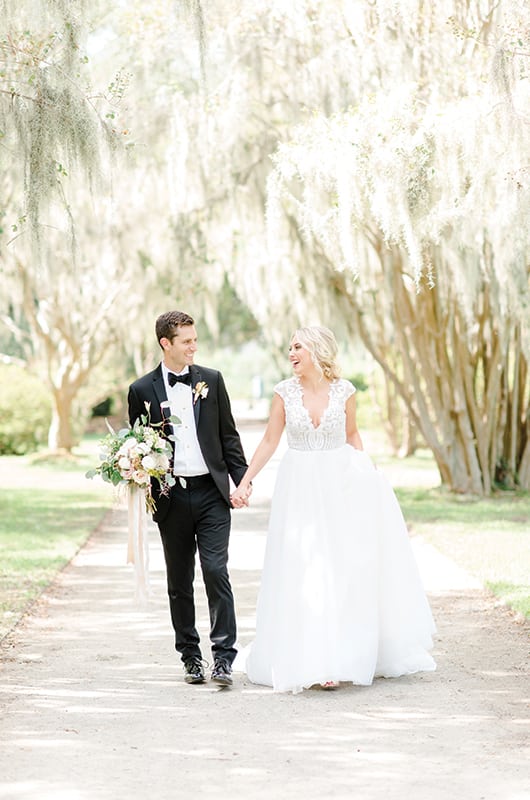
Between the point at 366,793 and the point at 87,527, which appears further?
the point at 87,527

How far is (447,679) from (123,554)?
19.8 ft

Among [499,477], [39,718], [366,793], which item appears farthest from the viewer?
[499,477]

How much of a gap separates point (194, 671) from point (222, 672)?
197mm

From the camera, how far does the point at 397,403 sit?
2861 cm

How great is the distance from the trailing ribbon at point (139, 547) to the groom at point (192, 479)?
107mm

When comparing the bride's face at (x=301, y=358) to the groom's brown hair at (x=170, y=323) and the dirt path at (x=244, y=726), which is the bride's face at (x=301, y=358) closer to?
the groom's brown hair at (x=170, y=323)

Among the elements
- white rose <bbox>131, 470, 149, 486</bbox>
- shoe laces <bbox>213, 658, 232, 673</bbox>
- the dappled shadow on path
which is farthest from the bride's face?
the dappled shadow on path

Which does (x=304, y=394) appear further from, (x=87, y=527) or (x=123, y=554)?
(x=87, y=527)

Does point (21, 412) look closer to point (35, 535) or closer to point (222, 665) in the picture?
point (35, 535)

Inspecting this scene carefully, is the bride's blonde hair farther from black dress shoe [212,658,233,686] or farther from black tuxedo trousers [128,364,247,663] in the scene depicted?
black dress shoe [212,658,233,686]

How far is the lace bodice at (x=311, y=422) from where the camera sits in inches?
250

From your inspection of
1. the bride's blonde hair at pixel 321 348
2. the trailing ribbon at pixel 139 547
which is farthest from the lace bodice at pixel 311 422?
the trailing ribbon at pixel 139 547

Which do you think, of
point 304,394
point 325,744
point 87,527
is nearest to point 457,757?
point 325,744

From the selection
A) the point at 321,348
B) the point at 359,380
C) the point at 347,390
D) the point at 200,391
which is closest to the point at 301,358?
the point at 321,348
